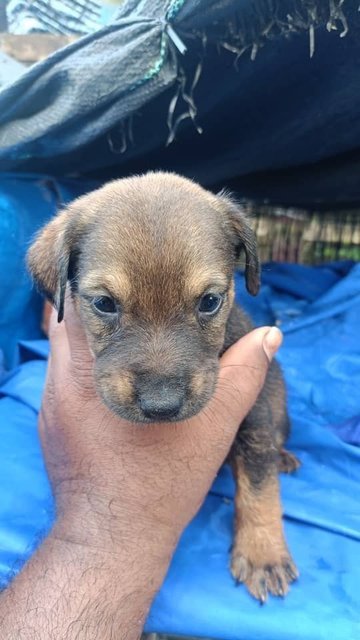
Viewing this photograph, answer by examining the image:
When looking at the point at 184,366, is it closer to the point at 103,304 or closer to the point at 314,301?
the point at 103,304

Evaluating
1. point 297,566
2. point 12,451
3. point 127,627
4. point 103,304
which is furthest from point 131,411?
point 12,451

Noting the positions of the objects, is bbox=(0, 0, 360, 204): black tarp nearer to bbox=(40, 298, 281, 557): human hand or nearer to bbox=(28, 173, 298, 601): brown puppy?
bbox=(28, 173, 298, 601): brown puppy

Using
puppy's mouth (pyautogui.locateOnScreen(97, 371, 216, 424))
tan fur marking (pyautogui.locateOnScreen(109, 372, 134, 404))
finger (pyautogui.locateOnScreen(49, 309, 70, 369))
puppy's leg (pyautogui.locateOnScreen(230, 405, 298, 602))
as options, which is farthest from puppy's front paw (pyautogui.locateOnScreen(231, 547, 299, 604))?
finger (pyautogui.locateOnScreen(49, 309, 70, 369))

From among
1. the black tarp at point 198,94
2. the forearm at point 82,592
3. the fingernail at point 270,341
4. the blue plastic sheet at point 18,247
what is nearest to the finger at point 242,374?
the fingernail at point 270,341

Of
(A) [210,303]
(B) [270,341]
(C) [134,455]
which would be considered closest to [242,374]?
(B) [270,341]

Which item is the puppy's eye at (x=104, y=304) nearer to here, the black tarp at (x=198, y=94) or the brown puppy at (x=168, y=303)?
the brown puppy at (x=168, y=303)
